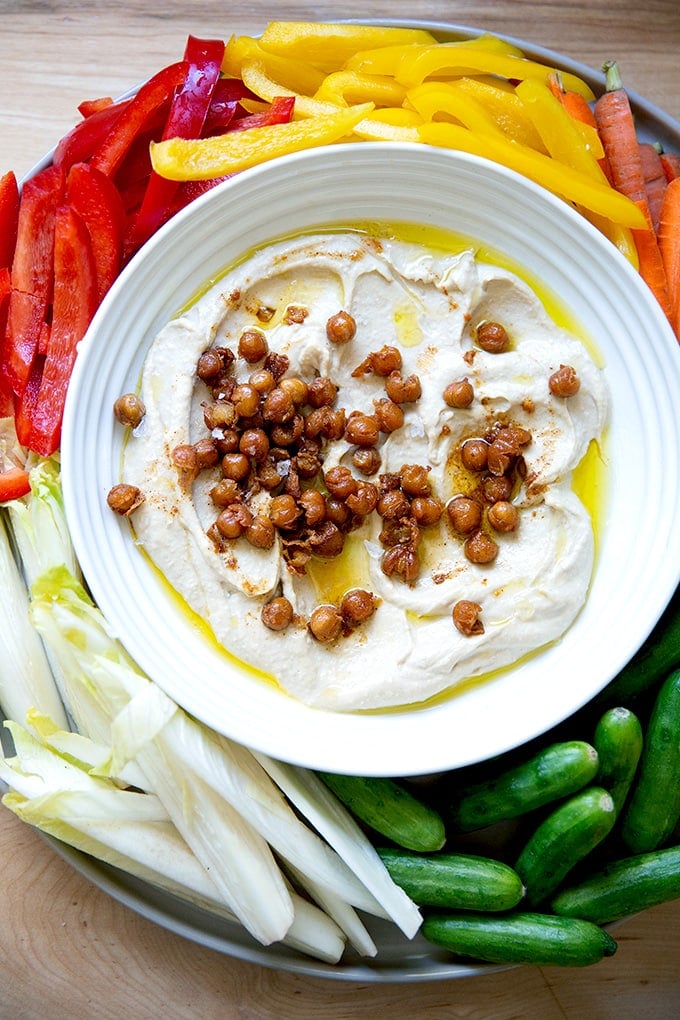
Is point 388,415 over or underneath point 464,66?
underneath

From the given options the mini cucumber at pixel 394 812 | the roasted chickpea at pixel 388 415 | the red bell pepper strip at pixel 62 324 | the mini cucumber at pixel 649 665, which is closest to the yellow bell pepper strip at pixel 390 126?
the roasted chickpea at pixel 388 415

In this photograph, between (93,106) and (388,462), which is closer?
(388,462)

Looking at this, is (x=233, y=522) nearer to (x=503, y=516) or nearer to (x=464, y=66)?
(x=503, y=516)

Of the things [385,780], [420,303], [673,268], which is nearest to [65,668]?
[385,780]

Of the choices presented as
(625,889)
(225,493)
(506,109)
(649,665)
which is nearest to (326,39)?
(506,109)

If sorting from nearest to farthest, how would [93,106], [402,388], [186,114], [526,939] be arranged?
[526,939] → [402,388] → [186,114] → [93,106]

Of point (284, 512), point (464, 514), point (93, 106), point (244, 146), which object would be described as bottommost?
point (464, 514)
